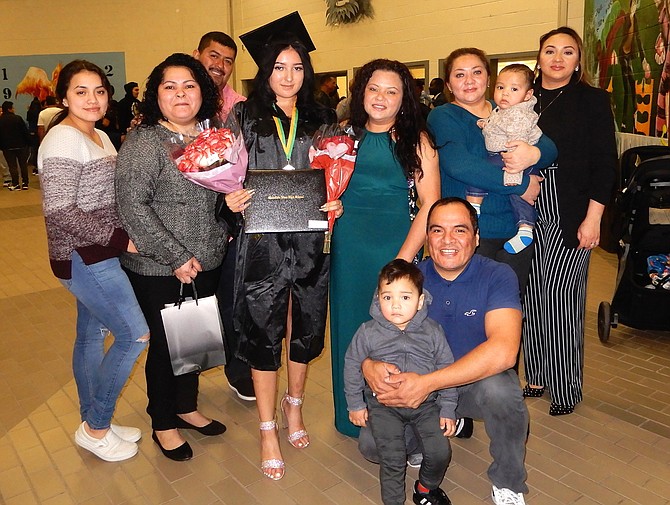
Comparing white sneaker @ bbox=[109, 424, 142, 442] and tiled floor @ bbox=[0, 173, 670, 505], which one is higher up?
white sneaker @ bbox=[109, 424, 142, 442]

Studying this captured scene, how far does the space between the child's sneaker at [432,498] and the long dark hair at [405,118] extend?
1.36 metres

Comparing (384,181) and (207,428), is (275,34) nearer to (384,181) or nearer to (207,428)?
(384,181)

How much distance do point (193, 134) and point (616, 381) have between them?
9.44 feet

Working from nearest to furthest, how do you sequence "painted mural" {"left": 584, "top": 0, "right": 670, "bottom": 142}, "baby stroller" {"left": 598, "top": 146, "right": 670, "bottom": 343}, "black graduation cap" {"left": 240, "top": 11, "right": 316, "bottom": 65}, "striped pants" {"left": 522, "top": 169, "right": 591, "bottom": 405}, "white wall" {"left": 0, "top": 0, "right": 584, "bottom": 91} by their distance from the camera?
"black graduation cap" {"left": 240, "top": 11, "right": 316, "bottom": 65} < "striped pants" {"left": 522, "top": 169, "right": 591, "bottom": 405} < "baby stroller" {"left": 598, "top": 146, "right": 670, "bottom": 343} < "painted mural" {"left": 584, "top": 0, "right": 670, "bottom": 142} < "white wall" {"left": 0, "top": 0, "right": 584, "bottom": 91}

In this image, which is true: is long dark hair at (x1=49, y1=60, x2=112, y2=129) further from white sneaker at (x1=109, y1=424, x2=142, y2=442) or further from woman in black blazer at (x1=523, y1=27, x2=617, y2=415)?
woman in black blazer at (x1=523, y1=27, x2=617, y2=415)

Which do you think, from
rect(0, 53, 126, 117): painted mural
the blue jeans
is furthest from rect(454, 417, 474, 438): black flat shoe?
rect(0, 53, 126, 117): painted mural

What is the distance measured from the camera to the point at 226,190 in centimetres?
250

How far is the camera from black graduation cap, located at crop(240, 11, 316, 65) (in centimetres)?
261

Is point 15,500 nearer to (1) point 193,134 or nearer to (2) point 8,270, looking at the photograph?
(1) point 193,134

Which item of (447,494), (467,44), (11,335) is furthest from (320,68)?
(447,494)

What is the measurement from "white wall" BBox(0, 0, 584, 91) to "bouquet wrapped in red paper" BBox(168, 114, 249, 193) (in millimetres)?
7032

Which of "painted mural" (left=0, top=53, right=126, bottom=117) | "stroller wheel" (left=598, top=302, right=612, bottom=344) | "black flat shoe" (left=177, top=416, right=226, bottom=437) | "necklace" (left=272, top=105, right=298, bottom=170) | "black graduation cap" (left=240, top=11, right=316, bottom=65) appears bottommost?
"black flat shoe" (left=177, top=416, right=226, bottom=437)

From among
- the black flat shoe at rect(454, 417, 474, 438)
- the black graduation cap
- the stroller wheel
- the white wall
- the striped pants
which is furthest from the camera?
the white wall

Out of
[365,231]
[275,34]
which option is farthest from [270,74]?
[365,231]
